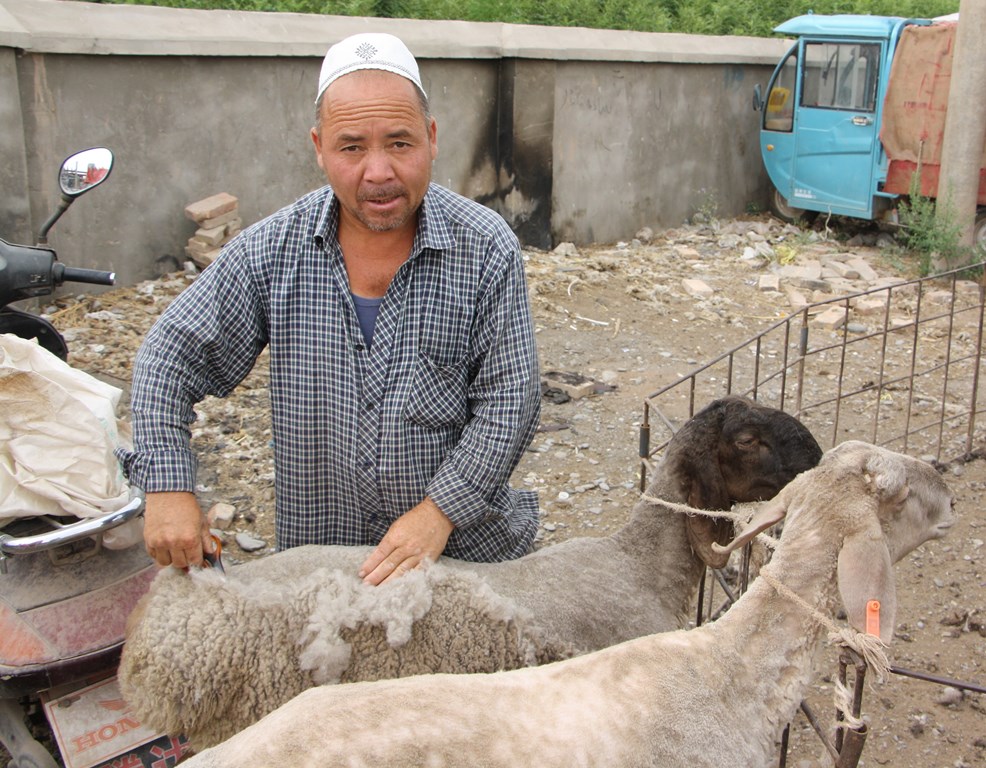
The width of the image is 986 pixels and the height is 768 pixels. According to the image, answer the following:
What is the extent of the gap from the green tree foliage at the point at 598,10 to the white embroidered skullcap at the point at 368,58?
355 inches

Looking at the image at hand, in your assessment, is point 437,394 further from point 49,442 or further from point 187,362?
point 49,442

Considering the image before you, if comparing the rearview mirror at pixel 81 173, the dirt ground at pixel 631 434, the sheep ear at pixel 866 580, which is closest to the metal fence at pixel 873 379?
the dirt ground at pixel 631 434

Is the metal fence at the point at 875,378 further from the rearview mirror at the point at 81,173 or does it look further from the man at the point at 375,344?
the rearview mirror at the point at 81,173

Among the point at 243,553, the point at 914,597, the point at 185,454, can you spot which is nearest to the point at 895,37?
the point at 914,597

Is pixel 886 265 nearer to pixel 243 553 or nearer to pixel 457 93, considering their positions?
pixel 457 93

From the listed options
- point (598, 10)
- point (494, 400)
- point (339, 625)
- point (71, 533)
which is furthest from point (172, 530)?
point (598, 10)

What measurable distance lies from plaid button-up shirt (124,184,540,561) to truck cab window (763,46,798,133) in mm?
11837

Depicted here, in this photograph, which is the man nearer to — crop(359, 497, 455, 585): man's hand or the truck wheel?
crop(359, 497, 455, 585): man's hand

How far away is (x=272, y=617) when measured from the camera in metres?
2.60

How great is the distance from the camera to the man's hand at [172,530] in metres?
2.60

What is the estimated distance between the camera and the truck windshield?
12.5 m

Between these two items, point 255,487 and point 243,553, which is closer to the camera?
point 243,553

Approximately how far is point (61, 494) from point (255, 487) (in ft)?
10.7

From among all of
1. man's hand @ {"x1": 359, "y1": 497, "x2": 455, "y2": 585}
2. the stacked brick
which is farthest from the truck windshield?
man's hand @ {"x1": 359, "y1": 497, "x2": 455, "y2": 585}
